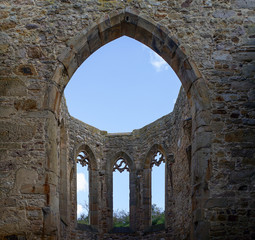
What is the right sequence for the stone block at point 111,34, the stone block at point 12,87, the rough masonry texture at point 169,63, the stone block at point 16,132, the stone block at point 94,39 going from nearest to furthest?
the rough masonry texture at point 169,63
the stone block at point 16,132
the stone block at point 12,87
the stone block at point 94,39
the stone block at point 111,34

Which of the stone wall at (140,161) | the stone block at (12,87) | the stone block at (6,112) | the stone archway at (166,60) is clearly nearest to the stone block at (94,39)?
the stone archway at (166,60)

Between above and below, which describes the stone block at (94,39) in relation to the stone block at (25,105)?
above

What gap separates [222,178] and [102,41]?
3.05 metres

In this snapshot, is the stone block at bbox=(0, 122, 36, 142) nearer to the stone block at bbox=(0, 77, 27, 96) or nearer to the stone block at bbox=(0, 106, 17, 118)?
the stone block at bbox=(0, 106, 17, 118)

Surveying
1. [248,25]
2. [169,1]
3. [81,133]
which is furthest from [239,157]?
[81,133]

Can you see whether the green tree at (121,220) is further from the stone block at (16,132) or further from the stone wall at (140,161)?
the stone block at (16,132)

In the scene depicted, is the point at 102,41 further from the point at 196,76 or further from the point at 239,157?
the point at 239,157

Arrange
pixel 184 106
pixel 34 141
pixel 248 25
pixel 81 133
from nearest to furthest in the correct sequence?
pixel 34 141, pixel 248 25, pixel 184 106, pixel 81 133

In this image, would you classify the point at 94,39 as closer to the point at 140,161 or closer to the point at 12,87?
the point at 12,87

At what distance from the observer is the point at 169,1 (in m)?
8.70

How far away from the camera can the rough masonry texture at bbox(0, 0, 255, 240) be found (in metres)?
7.70

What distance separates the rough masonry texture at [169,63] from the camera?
7699mm

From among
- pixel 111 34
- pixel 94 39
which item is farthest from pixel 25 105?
pixel 111 34

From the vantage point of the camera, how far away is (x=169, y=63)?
8938 mm
